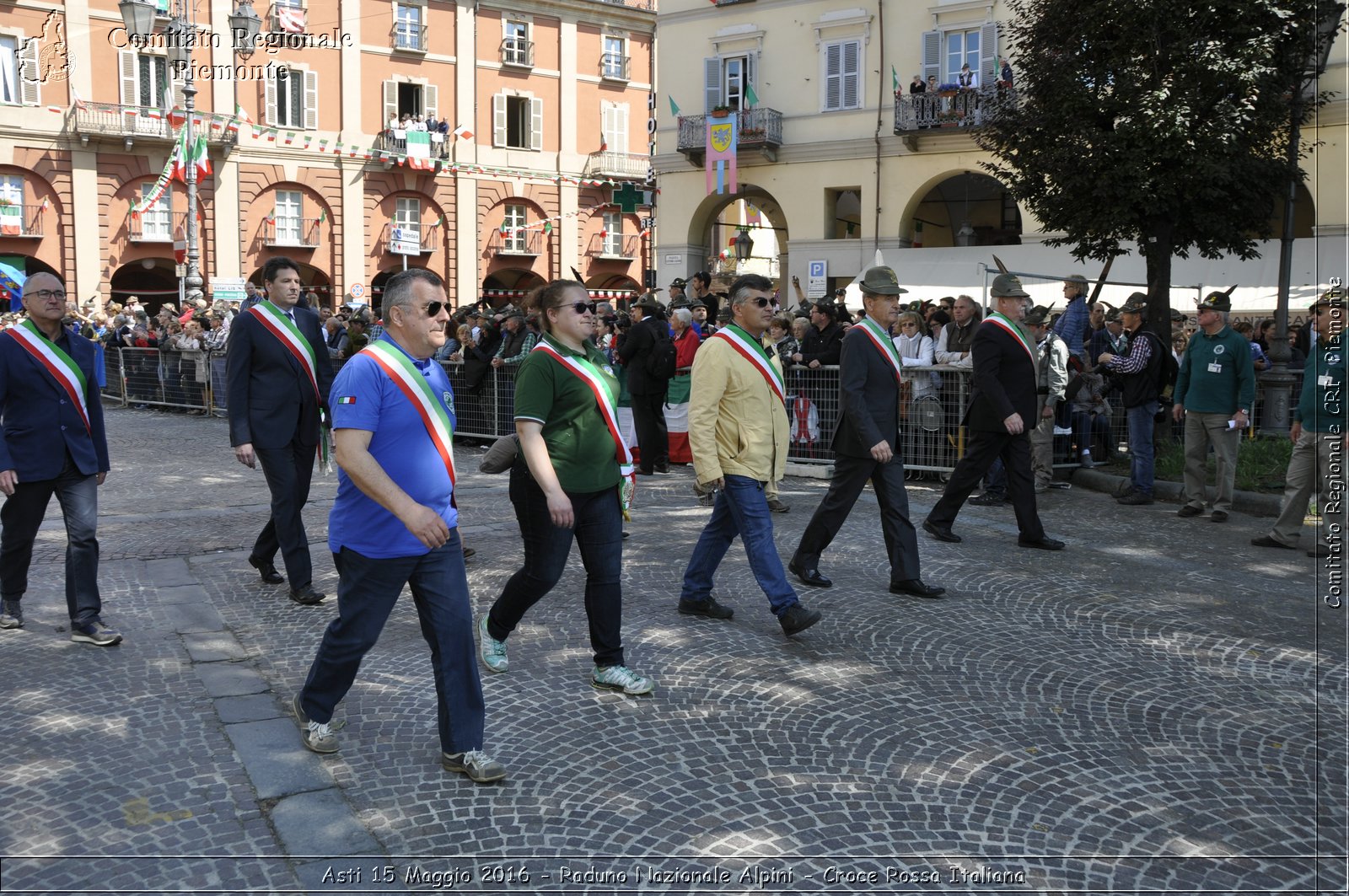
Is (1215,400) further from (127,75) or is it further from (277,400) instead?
(127,75)

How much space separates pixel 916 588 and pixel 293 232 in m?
36.4

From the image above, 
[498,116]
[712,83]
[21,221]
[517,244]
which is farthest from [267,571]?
[498,116]

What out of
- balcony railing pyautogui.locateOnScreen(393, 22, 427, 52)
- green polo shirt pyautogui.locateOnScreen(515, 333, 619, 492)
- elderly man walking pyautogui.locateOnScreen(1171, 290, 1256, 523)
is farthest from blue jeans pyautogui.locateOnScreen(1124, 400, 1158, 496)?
balcony railing pyautogui.locateOnScreen(393, 22, 427, 52)

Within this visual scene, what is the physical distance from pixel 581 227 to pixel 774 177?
1664 centimetres

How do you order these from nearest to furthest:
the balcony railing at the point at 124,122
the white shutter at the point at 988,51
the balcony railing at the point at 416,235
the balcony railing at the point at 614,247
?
the white shutter at the point at 988,51, the balcony railing at the point at 124,122, the balcony railing at the point at 416,235, the balcony railing at the point at 614,247

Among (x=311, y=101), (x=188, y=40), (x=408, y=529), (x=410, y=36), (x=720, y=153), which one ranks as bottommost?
(x=408, y=529)

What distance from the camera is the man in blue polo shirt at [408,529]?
4023 millimetres

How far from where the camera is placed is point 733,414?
236 inches

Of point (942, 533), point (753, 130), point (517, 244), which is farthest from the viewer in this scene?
point (517, 244)

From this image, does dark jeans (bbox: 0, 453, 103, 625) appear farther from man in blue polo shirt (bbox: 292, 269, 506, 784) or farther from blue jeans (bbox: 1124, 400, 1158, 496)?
blue jeans (bbox: 1124, 400, 1158, 496)

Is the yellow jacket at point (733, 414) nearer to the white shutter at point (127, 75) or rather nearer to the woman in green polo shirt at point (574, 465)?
the woman in green polo shirt at point (574, 465)

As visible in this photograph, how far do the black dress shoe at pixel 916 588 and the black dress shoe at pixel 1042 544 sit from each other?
69.5 inches

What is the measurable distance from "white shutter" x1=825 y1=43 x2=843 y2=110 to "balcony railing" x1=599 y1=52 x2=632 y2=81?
60.2ft

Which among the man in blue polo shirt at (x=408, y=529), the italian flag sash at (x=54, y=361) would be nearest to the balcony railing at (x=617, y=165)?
the italian flag sash at (x=54, y=361)
